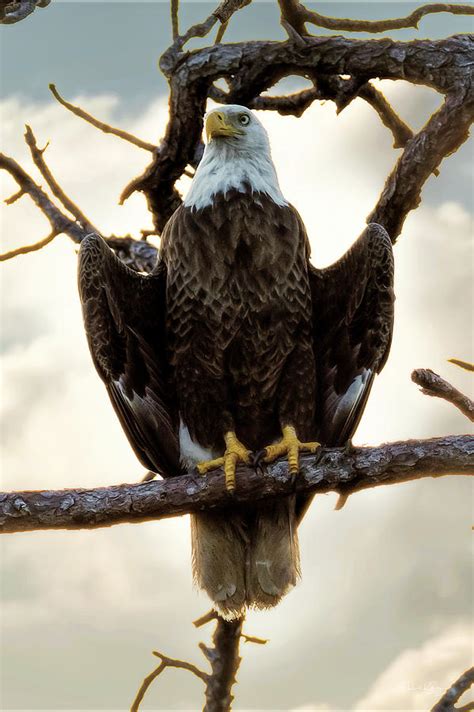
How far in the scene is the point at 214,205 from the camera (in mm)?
5156

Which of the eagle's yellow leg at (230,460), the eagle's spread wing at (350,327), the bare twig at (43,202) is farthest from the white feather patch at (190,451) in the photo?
the bare twig at (43,202)

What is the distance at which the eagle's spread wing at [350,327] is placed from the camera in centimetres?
505

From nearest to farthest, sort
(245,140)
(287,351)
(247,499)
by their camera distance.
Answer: (247,499) < (287,351) < (245,140)

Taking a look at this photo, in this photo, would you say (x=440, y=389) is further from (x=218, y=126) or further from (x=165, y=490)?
(x=218, y=126)

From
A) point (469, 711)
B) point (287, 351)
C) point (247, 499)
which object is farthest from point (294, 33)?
point (469, 711)

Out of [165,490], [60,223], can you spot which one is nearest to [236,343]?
[165,490]

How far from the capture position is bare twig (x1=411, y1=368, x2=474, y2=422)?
4.79m

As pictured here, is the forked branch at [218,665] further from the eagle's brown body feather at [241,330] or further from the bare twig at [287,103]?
the bare twig at [287,103]

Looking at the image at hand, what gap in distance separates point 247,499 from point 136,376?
2.99 ft

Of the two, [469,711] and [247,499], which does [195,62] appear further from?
[469,711]

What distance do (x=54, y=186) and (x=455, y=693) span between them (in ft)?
13.1

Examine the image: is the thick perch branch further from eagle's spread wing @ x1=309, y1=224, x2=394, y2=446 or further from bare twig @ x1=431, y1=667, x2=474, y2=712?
bare twig @ x1=431, y1=667, x2=474, y2=712

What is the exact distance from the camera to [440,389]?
4863 millimetres

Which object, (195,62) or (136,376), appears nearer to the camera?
(136,376)
